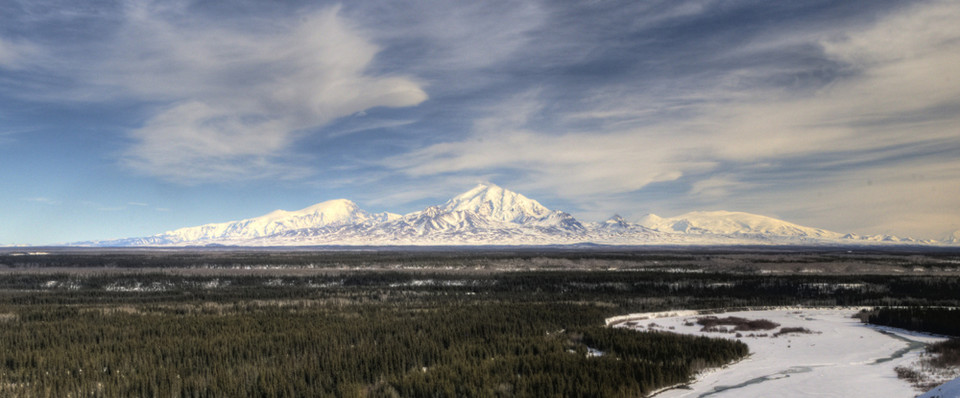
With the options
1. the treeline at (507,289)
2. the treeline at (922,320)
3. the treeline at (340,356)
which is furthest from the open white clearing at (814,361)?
the treeline at (507,289)

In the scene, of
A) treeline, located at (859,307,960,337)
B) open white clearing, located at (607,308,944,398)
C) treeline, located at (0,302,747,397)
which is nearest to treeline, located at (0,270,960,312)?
treeline, located at (859,307,960,337)

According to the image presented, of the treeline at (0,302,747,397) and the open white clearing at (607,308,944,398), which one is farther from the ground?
the treeline at (0,302,747,397)

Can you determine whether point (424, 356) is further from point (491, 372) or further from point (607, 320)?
point (607, 320)

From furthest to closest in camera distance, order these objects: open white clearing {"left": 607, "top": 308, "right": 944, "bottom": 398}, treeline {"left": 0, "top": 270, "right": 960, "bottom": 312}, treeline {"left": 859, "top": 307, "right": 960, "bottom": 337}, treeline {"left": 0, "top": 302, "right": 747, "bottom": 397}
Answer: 1. treeline {"left": 0, "top": 270, "right": 960, "bottom": 312}
2. treeline {"left": 859, "top": 307, "right": 960, "bottom": 337}
3. treeline {"left": 0, "top": 302, "right": 747, "bottom": 397}
4. open white clearing {"left": 607, "top": 308, "right": 944, "bottom": 398}

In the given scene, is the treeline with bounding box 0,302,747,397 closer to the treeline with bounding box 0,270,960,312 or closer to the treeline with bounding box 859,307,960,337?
the treeline with bounding box 859,307,960,337

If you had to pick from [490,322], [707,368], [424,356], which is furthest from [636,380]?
[490,322]

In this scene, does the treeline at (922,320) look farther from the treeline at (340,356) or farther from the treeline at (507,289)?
the treeline at (340,356)

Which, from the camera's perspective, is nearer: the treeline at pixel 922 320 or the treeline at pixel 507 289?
the treeline at pixel 922 320
